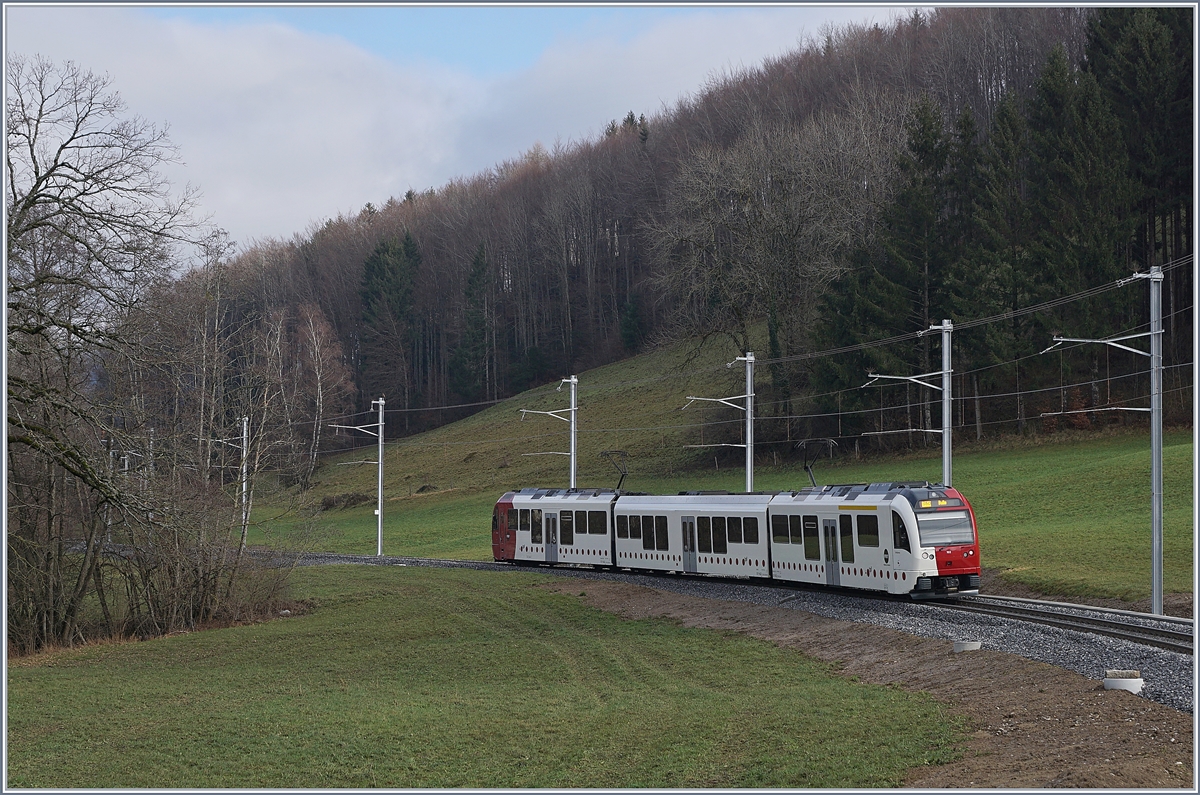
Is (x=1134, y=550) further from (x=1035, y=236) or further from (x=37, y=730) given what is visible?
(x=1035, y=236)

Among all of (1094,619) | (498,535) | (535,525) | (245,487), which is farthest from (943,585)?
(498,535)

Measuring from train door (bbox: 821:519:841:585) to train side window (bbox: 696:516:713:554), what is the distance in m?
5.49

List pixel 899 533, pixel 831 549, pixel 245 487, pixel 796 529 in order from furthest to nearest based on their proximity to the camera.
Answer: pixel 245 487 → pixel 796 529 → pixel 831 549 → pixel 899 533

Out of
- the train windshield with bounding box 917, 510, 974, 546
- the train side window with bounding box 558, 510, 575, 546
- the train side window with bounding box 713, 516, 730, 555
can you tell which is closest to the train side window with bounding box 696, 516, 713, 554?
the train side window with bounding box 713, 516, 730, 555

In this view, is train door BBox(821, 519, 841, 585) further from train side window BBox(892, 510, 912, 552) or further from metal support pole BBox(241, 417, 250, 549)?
metal support pole BBox(241, 417, 250, 549)

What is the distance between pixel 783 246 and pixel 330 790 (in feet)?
185

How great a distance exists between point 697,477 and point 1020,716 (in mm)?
51178

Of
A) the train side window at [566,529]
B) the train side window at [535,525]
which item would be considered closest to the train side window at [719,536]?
the train side window at [566,529]

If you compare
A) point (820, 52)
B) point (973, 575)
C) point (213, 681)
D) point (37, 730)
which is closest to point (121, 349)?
point (37, 730)

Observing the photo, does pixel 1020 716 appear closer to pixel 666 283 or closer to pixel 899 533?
pixel 899 533

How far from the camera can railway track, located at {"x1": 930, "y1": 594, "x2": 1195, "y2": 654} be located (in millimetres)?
18438

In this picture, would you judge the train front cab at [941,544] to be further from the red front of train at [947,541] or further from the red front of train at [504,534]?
the red front of train at [504,534]

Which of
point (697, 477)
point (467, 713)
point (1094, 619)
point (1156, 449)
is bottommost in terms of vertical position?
point (467, 713)

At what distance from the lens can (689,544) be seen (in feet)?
111
